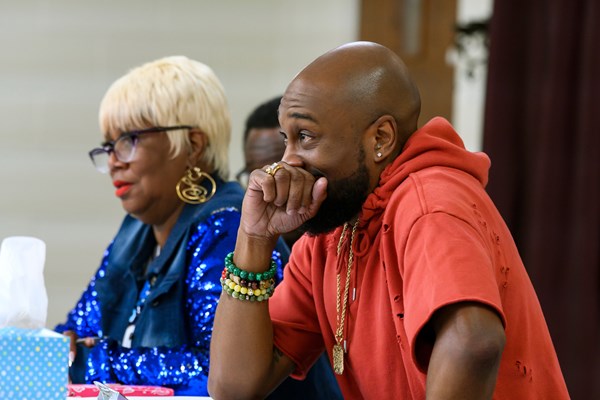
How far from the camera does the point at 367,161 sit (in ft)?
5.15

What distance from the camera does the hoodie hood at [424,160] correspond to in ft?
5.02

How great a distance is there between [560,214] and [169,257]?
232 cm

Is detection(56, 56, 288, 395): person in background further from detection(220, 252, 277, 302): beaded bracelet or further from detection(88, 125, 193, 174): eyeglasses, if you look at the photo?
detection(220, 252, 277, 302): beaded bracelet

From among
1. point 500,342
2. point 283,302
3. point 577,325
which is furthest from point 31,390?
point 577,325

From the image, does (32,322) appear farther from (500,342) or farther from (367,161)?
(500,342)

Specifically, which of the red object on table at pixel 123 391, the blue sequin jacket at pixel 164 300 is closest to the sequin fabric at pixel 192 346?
the blue sequin jacket at pixel 164 300

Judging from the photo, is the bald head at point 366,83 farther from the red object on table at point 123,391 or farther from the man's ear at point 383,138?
the red object on table at point 123,391

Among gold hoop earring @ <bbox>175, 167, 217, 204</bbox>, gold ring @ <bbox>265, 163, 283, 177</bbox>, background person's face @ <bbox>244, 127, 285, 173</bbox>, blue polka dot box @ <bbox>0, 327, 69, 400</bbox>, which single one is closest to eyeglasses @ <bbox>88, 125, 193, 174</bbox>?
gold hoop earring @ <bbox>175, 167, 217, 204</bbox>

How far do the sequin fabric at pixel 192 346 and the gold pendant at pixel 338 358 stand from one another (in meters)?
0.43

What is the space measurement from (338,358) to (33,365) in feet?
1.66

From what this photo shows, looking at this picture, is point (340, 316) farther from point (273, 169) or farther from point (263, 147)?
point (263, 147)

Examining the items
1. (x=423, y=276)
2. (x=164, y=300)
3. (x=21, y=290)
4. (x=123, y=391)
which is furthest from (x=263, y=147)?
(x=423, y=276)

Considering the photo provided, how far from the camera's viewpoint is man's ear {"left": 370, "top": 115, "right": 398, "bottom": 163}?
156 cm

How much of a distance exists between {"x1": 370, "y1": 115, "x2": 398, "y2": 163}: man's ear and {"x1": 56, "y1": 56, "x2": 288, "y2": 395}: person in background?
2.11ft
